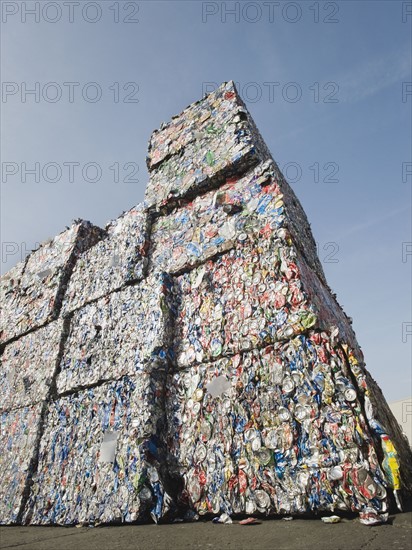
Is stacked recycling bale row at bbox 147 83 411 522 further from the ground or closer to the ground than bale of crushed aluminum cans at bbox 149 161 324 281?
closer to the ground

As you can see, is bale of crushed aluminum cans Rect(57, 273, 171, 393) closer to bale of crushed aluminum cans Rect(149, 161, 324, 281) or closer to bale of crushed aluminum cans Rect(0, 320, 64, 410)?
bale of crushed aluminum cans Rect(0, 320, 64, 410)

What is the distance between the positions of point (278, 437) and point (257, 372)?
1.04 feet

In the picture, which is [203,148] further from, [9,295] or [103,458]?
[9,295]

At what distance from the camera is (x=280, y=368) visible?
171 centimetres

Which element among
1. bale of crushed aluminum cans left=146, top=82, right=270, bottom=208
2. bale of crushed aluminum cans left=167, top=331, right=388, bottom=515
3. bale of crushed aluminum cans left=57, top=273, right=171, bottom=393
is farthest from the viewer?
bale of crushed aluminum cans left=146, top=82, right=270, bottom=208

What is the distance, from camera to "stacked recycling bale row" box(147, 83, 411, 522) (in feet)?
4.70

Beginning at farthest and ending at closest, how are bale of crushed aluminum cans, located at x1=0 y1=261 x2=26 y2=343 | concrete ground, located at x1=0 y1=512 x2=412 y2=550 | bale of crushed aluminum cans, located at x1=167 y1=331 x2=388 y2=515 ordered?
bale of crushed aluminum cans, located at x1=0 y1=261 x2=26 y2=343, bale of crushed aluminum cans, located at x1=167 y1=331 x2=388 y2=515, concrete ground, located at x1=0 y1=512 x2=412 y2=550

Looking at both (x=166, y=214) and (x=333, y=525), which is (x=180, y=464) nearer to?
(x=333, y=525)

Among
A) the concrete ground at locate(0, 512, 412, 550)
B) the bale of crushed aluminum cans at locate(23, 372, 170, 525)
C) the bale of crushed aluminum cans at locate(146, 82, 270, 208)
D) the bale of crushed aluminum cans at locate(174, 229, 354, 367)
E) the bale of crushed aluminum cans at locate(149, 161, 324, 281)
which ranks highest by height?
the bale of crushed aluminum cans at locate(146, 82, 270, 208)

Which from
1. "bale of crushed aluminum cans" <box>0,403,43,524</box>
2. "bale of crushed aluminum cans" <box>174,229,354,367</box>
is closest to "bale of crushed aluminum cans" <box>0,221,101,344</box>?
"bale of crushed aluminum cans" <box>0,403,43,524</box>

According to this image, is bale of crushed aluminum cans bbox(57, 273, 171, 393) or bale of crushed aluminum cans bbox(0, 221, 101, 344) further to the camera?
bale of crushed aluminum cans bbox(0, 221, 101, 344)

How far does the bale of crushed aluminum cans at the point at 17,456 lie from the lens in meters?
2.23

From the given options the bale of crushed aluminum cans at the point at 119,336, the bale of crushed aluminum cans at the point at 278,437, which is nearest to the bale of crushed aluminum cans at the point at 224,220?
the bale of crushed aluminum cans at the point at 119,336

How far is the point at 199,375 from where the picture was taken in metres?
1.98
